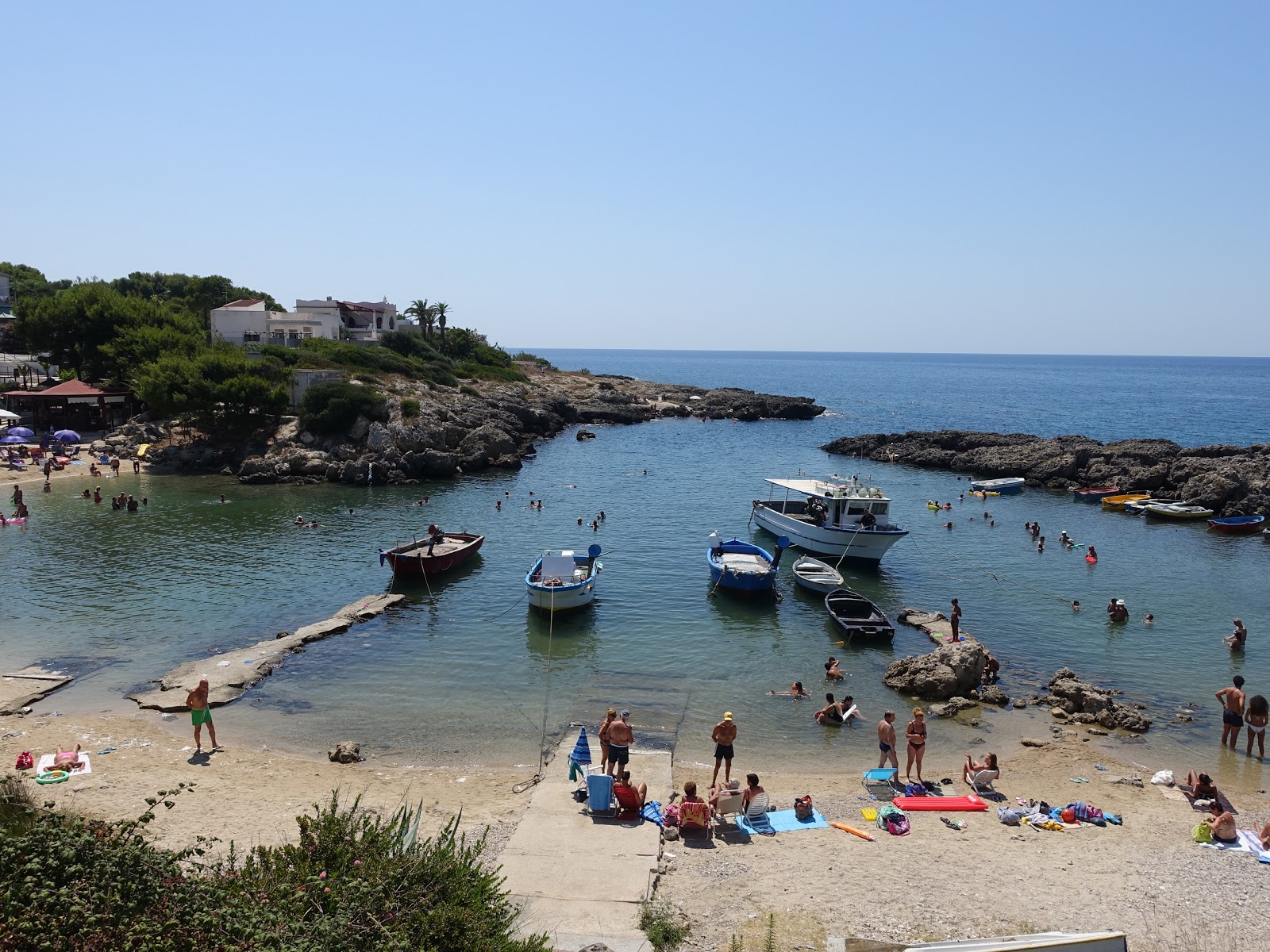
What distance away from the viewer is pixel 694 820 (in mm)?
14258

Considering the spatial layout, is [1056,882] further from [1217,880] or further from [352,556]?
[352,556]

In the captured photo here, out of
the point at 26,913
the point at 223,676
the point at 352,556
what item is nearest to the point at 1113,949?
the point at 26,913

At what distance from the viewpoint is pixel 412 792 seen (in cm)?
1680

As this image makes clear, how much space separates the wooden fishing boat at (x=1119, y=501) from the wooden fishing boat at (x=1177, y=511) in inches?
64.7

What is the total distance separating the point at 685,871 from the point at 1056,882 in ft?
18.6

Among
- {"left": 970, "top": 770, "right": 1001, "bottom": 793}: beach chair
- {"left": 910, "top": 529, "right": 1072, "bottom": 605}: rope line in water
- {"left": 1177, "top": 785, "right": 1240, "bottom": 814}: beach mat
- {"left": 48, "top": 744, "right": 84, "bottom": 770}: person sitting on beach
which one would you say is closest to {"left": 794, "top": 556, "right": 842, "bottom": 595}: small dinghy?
{"left": 910, "top": 529, "right": 1072, "bottom": 605}: rope line in water

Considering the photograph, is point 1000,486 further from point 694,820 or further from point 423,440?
point 694,820

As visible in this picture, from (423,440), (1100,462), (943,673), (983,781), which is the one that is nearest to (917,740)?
(983,781)

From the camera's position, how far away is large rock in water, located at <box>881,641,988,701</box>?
2255 centimetres

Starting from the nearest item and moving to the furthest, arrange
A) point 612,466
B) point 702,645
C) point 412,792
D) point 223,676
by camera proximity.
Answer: point 412,792, point 223,676, point 702,645, point 612,466

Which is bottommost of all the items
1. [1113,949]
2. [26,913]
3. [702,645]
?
[702,645]

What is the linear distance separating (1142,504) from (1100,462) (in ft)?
33.6

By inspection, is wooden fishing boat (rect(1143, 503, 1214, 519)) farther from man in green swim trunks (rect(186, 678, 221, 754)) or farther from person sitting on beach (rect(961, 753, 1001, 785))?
man in green swim trunks (rect(186, 678, 221, 754))

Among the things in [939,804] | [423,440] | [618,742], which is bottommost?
[939,804]
